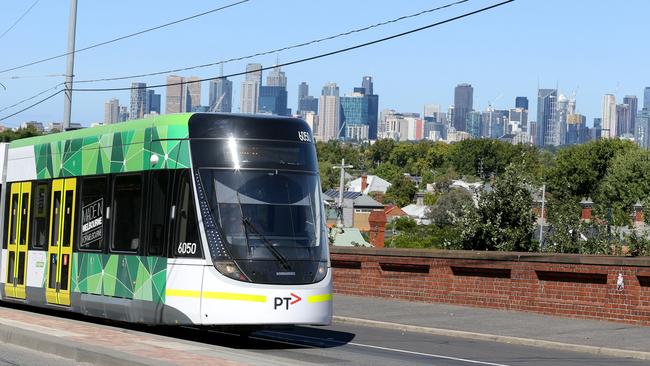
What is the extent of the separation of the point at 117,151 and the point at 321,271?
4.55 m

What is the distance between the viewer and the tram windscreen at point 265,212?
17234 millimetres

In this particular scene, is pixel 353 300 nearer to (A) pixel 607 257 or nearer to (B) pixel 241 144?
(A) pixel 607 257

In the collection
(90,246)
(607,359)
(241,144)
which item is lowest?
(607,359)

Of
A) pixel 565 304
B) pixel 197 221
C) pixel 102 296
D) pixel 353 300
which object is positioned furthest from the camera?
pixel 353 300

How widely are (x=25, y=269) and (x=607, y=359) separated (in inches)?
441

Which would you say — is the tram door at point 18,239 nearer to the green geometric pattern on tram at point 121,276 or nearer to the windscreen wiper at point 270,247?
the green geometric pattern on tram at point 121,276

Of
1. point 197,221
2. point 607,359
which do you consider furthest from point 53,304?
point 607,359

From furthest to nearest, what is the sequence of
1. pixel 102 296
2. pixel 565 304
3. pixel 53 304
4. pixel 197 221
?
pixel 565 304
pixel 53 304
pixel 102 296
pixel 197 221

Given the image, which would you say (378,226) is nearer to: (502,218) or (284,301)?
(502,218)

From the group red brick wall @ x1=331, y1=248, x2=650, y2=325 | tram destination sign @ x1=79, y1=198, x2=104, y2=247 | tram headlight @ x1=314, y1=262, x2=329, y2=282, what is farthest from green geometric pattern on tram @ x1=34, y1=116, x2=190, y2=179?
red brick wall @ x1=331, y1=248, x2=650, y2=325

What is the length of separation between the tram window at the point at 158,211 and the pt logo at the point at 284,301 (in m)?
2.24

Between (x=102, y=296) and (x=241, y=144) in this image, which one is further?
(x=102, y=296)

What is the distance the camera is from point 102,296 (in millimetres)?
19922

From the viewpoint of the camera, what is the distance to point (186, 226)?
17.6m
